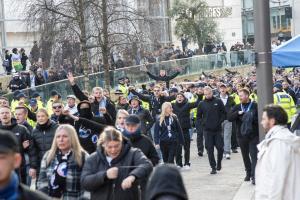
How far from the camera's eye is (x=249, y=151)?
13.2m

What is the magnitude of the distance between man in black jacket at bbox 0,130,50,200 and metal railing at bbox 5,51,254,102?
15356 millimetres

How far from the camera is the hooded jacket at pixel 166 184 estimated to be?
11.8 feet

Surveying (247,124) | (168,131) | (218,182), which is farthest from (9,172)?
(168,131)

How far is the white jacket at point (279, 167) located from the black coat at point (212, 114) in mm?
7574

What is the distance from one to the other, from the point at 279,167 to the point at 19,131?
4.48m

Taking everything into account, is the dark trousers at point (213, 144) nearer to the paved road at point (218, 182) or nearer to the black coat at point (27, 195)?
the paved road at point (218, 182)

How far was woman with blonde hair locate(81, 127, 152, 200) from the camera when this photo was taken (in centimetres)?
705

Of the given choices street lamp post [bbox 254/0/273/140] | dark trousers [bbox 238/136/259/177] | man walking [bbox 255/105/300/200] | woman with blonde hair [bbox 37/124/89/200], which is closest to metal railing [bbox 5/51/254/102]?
dark trousers [bbox 238/136/259/177]

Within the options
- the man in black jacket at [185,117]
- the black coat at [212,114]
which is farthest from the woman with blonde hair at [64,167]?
the man in black jacket at [185,117]

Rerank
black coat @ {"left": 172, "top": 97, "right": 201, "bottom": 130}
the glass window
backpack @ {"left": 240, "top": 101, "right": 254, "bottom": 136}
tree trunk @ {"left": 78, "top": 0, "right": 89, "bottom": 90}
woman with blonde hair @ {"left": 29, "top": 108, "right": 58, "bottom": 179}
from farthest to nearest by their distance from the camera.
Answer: the glass window → tree trunk @ {"left": 78, "top": 0, "right": 89, "bottom": 90} → black coat @ {"left": 172, "top": 97, "right": 201, "bottom": 130} → backpack @ {"left": 240, "top": 101, "right": 254, "bottom": 136} → woman with blonde hair @ {"left": 29, "top": 108, "right": 58, "bottom": 179}

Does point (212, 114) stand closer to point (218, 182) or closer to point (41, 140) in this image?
point (218, 182)

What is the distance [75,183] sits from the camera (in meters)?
7.63

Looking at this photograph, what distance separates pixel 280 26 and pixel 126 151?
3037 inches

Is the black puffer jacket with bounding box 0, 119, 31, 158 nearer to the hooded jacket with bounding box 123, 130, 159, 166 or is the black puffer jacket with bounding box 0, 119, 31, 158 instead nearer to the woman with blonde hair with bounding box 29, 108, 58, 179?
the woman with blonde hair with bounding box 29, 108, 58, 179
